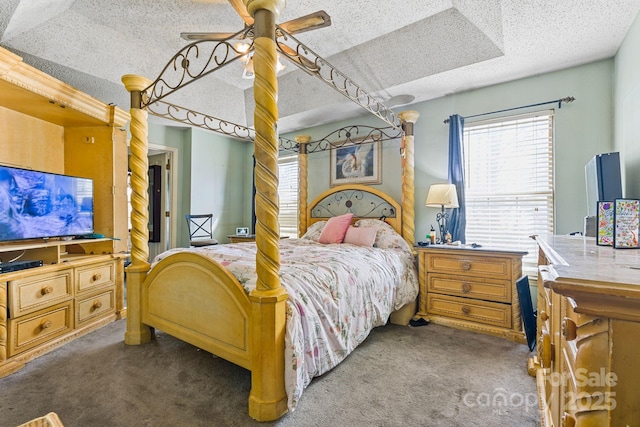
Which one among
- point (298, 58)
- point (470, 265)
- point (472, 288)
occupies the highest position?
point (298, 58)

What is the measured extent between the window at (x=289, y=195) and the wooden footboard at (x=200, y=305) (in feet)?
8.98

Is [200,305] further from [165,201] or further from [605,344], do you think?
[165,201]

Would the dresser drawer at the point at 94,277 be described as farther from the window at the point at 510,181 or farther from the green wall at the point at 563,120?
the window at the point at 510,181

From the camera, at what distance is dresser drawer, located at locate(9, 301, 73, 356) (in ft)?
7.02

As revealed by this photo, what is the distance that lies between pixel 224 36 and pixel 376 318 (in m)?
2.41

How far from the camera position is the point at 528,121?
2.97m

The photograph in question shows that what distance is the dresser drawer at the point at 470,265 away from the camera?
262cm

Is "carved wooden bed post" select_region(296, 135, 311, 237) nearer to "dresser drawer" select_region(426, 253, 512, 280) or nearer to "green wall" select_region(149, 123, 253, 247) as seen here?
"green wall" select_region(149, 123, 253, 247)

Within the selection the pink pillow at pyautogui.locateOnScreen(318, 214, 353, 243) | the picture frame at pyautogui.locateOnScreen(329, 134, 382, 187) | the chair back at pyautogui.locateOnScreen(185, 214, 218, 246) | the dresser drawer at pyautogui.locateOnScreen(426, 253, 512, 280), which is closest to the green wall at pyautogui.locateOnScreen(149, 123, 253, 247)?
the chair back at pyautogui.locateOnScreen(185, 214, 218, 246)

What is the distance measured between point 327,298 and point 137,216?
1752 millimetres

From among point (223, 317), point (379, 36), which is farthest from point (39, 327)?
point (379, 36)

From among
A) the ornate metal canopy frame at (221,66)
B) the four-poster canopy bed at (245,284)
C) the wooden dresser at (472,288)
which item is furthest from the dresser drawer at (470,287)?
the ornate metal canopy frame at (221,66)

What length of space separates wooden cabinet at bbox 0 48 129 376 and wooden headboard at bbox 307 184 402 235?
2.44 metres

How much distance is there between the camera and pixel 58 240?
2797 millimetres
